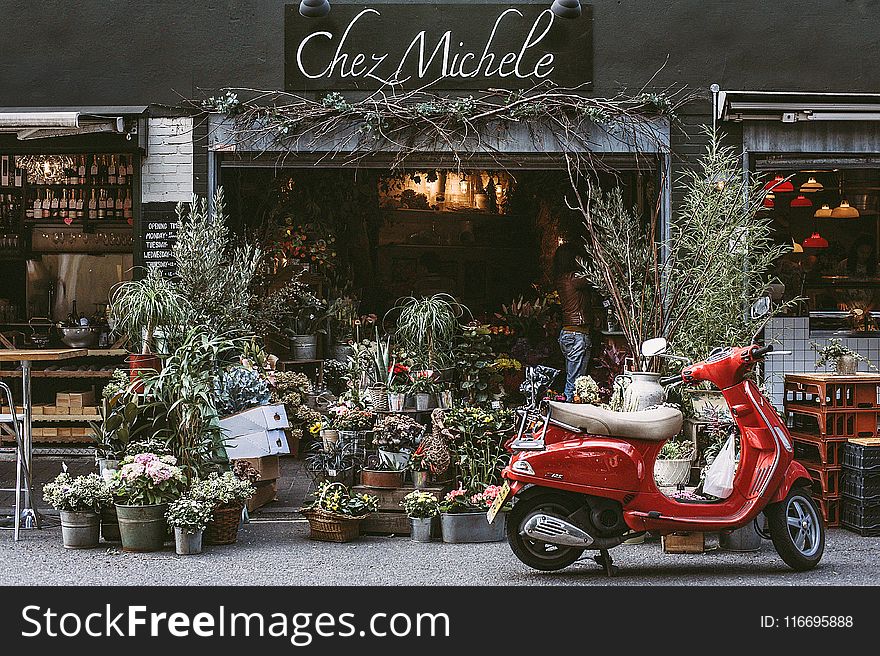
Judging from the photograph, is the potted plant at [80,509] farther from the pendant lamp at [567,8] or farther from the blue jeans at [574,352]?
the pendant lamp at [567,8]

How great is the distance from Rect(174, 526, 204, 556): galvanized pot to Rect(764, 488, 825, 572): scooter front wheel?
390cm

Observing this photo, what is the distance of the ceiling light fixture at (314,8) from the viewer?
32.4 feet

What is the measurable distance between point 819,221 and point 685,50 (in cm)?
367

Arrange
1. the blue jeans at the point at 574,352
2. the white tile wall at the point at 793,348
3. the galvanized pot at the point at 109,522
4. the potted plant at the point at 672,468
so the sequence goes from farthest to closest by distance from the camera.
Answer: the blue jeans at the point at 574,352 < the white tile wall at the point at 793,348 < the potted plant at the point at 672,468 < the galvanized pot at the point at 109,522

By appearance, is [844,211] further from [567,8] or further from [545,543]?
[545,543]

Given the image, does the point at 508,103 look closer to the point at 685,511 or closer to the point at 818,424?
the point at 818,424

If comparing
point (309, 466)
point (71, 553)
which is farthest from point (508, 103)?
point (71, 553)

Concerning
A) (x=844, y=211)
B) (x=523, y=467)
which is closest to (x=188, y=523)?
(x=523, y=467)

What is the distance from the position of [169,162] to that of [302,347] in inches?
97.8

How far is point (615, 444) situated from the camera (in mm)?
6383

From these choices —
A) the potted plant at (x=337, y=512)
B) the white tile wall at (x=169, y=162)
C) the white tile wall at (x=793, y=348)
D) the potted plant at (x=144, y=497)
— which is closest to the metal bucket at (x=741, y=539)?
the potted plant at (x=337, y=512)

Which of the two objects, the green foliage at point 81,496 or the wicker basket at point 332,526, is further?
the wicker basket at point 332,526

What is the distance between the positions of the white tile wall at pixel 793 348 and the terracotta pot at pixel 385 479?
14.8 ft

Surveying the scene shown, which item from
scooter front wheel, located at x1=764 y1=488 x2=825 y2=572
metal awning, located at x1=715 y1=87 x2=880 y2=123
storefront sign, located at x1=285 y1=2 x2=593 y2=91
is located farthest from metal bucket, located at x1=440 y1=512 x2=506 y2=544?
metal awning, located at x1=715 y1=87 x2=880 y2=123
